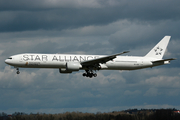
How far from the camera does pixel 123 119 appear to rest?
263ft

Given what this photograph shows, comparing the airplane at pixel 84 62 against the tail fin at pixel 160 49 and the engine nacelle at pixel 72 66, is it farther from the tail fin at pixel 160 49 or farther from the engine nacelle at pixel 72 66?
the tail fin at pixel 160 49

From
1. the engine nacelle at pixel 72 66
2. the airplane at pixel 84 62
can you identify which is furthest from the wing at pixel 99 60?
the engine nacelle at pixel 72 66

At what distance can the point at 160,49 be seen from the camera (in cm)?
8656

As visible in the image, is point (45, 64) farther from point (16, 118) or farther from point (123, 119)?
point (123, 119)

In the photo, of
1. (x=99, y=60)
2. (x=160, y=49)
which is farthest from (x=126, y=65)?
(x=160, y=49)

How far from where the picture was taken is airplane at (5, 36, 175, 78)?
72750 mm

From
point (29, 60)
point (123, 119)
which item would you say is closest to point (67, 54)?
point (29, 60)

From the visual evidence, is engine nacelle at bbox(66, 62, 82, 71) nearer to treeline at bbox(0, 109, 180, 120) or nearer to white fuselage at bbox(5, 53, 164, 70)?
white fuselage at bbox(5, 53, 164, 70)

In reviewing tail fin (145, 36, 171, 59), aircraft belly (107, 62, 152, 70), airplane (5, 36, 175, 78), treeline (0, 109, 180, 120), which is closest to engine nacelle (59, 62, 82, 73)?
airplane (5, 36, 175, 78)

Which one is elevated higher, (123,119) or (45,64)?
(45,64)

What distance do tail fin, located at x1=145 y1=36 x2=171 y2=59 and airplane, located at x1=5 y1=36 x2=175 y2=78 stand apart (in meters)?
0.92

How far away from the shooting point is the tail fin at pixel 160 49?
8503 cm

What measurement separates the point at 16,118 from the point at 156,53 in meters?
36.0

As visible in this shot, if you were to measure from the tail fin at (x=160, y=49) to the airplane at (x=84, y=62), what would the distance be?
0.92 metres
